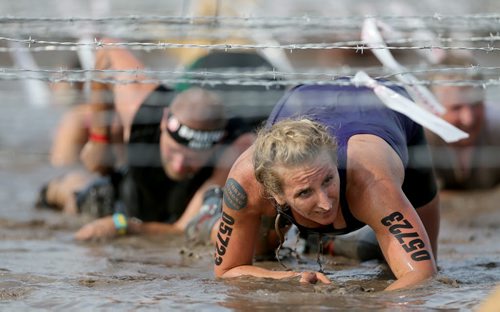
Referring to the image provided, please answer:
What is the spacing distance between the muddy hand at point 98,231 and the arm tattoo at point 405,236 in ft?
8.73

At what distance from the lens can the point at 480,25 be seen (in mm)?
6773

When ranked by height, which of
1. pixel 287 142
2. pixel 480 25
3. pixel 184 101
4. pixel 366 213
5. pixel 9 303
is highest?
pixel 480 25

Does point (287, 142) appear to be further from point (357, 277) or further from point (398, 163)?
point (357, 277)

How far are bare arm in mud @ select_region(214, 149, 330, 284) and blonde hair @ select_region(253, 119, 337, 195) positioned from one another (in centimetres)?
17

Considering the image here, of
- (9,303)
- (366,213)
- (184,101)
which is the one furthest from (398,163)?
(184,101)

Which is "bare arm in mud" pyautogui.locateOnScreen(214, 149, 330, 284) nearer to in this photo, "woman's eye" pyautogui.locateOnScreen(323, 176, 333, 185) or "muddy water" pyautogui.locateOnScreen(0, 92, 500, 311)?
"muddy water" pyautogui.locateOnScreen(0, 92, 500, 311)

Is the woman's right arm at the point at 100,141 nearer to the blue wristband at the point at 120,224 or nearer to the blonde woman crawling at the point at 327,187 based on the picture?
the blue wristband at the point at 120,224

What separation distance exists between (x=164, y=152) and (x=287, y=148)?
2794 millimetres

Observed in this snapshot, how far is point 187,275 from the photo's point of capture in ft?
16.8

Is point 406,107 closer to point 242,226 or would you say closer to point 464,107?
point 242,226

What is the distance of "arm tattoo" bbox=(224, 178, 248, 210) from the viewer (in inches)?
174

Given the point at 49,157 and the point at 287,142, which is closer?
the point at 287,142

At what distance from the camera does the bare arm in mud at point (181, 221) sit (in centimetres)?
652

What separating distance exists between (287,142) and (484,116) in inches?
167
